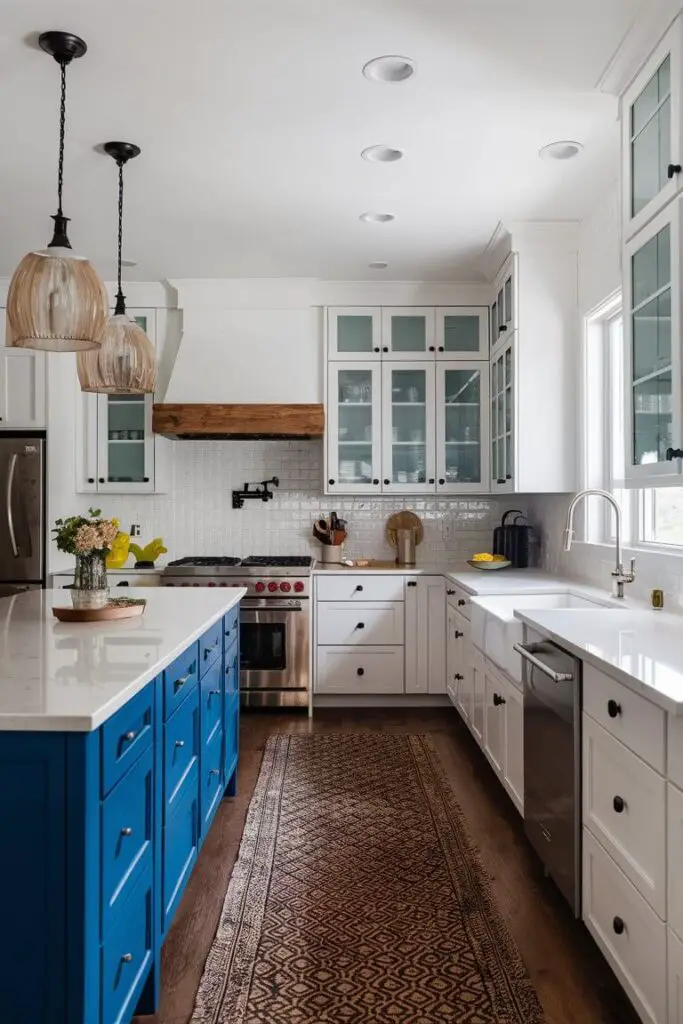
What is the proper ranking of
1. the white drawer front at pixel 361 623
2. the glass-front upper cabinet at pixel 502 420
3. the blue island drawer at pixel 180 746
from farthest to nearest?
the white drawer front at pixel 361 623 → the glass-front upper cabinet at pixel 502 420 → the blue island drawer at pixel 180 746

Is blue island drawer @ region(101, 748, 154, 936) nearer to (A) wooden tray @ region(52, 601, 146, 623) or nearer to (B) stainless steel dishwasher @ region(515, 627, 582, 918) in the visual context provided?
(A) wooden tray @ region(52, 601, 146, 623)

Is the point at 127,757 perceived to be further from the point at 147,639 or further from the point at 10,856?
the point at 147,639

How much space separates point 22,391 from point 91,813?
13.0ft

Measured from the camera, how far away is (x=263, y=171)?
337cm

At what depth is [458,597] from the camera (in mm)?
4375

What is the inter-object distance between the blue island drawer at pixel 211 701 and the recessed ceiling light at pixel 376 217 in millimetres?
2378

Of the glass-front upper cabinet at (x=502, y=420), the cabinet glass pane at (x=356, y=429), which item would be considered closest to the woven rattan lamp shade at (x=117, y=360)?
the glass-front upper cabinet at (x=502, y=420)

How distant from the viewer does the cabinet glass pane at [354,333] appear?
504cm

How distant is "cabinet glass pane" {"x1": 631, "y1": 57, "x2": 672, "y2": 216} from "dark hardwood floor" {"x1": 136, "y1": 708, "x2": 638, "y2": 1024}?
2.26 metres

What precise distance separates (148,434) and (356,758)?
2536 mm

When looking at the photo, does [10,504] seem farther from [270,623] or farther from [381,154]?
[381,154]

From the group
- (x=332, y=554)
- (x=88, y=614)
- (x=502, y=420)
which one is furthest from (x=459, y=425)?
(x=88, y=614)

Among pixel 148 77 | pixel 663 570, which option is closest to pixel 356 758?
pixel 663 570

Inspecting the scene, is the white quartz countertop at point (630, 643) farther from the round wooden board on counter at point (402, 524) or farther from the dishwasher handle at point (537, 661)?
the round wooden board on counter at point (402, 524)
